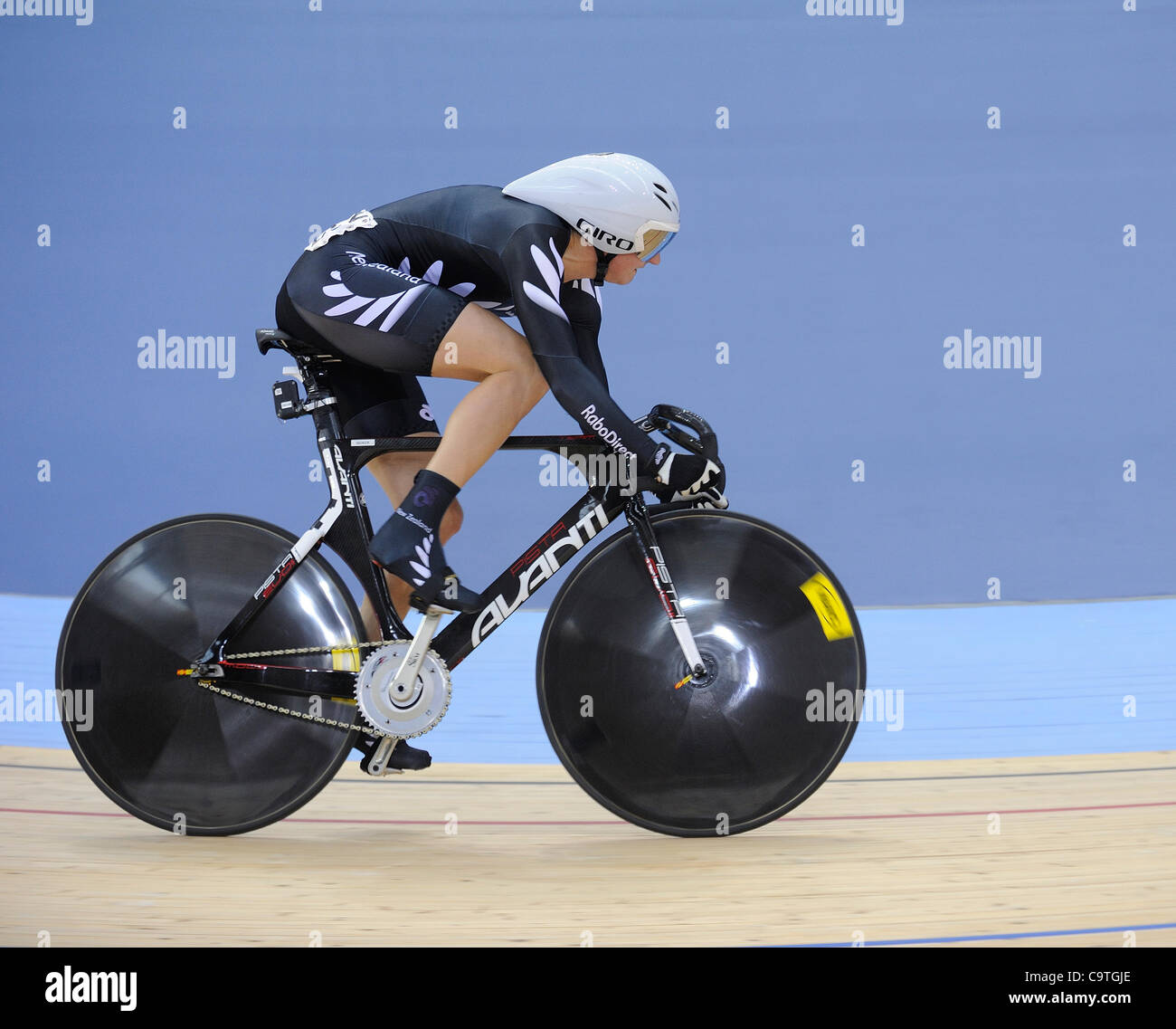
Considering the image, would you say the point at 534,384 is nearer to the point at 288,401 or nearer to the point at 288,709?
the point at 288,401

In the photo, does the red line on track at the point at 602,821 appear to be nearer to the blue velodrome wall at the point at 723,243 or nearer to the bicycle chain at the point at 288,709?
the bicycle chain at the point at 288,709

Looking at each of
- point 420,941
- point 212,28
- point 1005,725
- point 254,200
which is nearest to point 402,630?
point 420,941

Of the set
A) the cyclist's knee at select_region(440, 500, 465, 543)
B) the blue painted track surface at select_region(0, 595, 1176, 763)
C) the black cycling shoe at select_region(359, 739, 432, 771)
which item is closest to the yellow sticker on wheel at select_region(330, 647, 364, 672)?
the black cycling shoe at select_region(359, 739, 432, 771)

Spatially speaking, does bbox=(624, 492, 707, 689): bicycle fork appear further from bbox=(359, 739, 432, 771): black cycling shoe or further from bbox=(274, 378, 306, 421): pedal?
bbox=(274, 378, 306, 421): pedal

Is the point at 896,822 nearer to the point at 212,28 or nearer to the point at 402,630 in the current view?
the point at 402,630

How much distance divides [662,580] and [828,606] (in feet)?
1.00

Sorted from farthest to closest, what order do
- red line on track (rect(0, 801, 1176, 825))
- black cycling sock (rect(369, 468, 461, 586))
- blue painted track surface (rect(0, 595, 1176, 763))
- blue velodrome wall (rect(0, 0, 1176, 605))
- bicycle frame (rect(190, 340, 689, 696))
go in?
blue velodrome wall (rect(0, 0, 1176, 605))
blue painted track surface (rect(0, 595, 1176, 763))
red line on track (rect(0, 801, 1176, 825))
bicycle frame (rect(190, 340, 689, 696))
black cycling sock (rect(369, 468, 461, 586))

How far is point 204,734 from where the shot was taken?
7.22 ft

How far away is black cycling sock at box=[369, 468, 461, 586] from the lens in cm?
206

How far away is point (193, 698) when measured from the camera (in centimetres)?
221

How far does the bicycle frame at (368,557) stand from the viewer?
2.17 m

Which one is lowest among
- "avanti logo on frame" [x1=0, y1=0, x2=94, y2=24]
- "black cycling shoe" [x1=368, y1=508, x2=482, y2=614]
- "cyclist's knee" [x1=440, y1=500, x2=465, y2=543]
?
"black cycling shoe" [x1=368, y1=508, x2=482, y2=614]

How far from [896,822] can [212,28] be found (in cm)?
522

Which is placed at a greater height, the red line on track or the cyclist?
the cyclist
